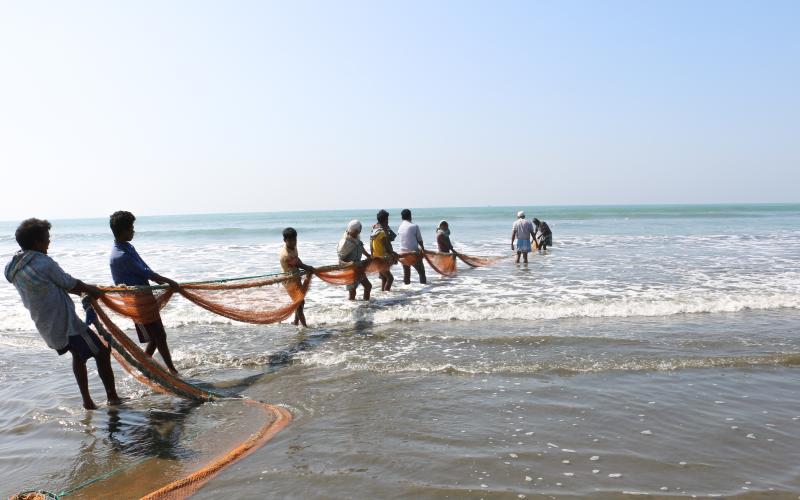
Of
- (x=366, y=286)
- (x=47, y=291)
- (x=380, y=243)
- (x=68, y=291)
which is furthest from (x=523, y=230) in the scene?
(x=47, y=291)

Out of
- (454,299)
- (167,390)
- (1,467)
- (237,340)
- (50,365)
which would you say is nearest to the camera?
(1,467)

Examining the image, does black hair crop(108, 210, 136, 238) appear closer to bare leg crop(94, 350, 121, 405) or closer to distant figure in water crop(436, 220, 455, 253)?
bare leg crop(94, 350, 121, 405)

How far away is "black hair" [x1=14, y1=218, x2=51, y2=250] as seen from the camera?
384 cm

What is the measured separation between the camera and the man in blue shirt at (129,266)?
15.9 feet

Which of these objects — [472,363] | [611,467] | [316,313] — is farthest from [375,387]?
[316,313]

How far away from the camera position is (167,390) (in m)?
4.53

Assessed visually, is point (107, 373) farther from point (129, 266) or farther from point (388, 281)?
point (388, 281)

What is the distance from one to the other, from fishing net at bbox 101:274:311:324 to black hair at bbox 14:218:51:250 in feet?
3.07

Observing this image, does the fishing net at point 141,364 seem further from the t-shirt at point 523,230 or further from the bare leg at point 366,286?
the t-shirt at point 523,230

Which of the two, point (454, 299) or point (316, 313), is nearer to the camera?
point (316, 313)

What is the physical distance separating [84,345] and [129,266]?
112cm

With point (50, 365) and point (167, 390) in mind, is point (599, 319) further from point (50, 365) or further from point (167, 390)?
point (50, 365)

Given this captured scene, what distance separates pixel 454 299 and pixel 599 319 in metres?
2.71

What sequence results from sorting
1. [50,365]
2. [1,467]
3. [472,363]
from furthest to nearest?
[50,365] → [472,363] → [1,467]
